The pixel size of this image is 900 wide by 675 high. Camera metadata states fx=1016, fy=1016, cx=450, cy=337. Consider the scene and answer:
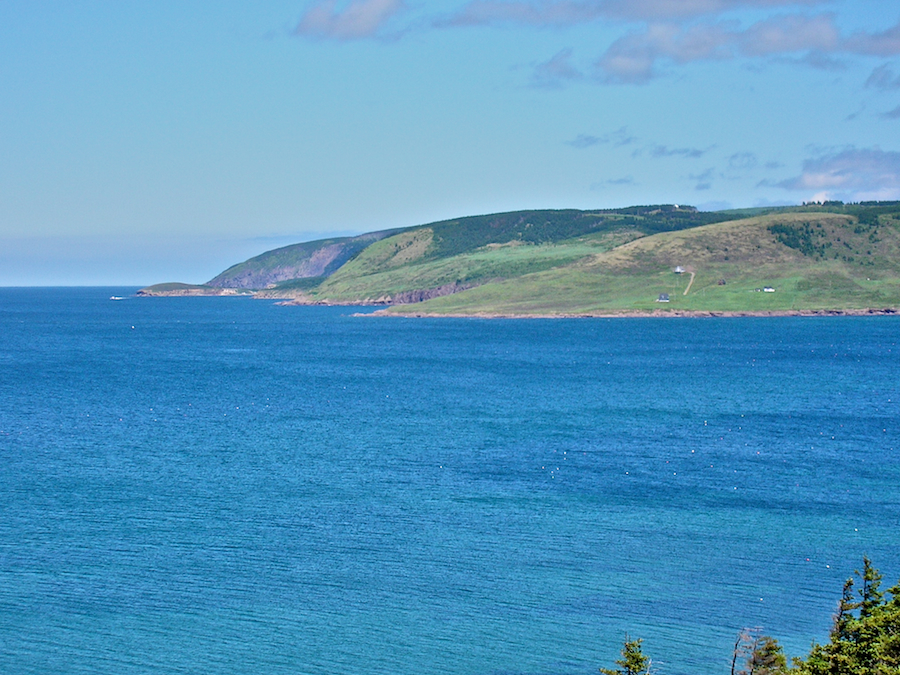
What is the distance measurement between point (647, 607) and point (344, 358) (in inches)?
4241

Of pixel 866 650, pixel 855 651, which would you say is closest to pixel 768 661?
pixel 855 651

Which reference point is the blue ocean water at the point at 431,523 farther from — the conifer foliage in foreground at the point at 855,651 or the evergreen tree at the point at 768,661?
the conifer foliage in foreground at the point at 855,651

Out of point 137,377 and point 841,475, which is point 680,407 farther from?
point 137,377

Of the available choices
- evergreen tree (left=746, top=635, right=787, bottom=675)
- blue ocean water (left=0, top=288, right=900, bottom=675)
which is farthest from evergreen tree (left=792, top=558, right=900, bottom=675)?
blue ocean water (left=0, top=288, right=900, bottom=675)

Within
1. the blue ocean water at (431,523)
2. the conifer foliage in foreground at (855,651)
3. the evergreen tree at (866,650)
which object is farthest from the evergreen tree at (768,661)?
the blue ocean water at (431,523)

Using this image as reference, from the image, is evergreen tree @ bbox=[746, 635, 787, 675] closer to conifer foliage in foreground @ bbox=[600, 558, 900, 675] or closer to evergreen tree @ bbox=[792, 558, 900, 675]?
conifer foliage in foreground @ bbox=[600, 558, 900, 675]

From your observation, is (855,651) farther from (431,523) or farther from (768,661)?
(431,523)

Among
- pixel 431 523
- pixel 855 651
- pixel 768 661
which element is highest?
pixel 855 651

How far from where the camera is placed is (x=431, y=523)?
5500 cm

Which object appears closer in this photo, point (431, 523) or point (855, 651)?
point (855, 651)

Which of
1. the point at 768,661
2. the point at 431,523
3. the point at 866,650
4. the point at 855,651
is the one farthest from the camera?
the point at 431,523

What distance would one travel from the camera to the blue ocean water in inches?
1607

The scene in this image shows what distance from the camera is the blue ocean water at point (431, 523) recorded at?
40.8 meters

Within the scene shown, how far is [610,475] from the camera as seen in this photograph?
65.8 meters
